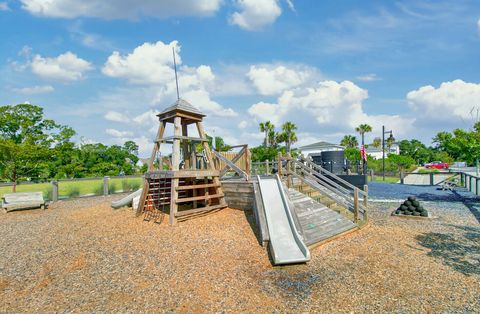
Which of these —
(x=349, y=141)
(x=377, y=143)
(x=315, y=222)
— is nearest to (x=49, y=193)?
(x=315, y=222)

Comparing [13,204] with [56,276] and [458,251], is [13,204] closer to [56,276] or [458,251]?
[56,276]

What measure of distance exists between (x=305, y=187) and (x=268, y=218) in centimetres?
473

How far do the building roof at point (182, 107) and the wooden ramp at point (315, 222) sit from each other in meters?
4.61

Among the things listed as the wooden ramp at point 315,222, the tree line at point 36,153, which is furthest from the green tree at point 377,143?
the wooden ramp at point 315,222

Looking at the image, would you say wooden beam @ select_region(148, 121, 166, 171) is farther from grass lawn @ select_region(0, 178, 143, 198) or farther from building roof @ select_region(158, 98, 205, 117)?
grass lawn @ select_region(0, 178, 143, 198)

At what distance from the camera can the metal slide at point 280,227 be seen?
5.99 metres

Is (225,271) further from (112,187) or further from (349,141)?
(349,141)

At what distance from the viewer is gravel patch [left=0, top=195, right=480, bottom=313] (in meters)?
4.39

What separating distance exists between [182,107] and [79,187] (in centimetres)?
1170

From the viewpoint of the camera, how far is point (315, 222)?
8.05 meters

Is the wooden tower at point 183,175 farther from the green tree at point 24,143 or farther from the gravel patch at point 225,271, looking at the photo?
the green tree at point 24,143

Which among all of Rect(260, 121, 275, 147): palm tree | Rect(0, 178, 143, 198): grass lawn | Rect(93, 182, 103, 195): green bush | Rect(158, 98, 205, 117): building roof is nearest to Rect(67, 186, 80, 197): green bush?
Rect(0, 178, 143, 198): grass lawn

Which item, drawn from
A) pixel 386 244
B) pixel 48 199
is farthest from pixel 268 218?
pixel 48 199

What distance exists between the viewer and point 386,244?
7.04m
